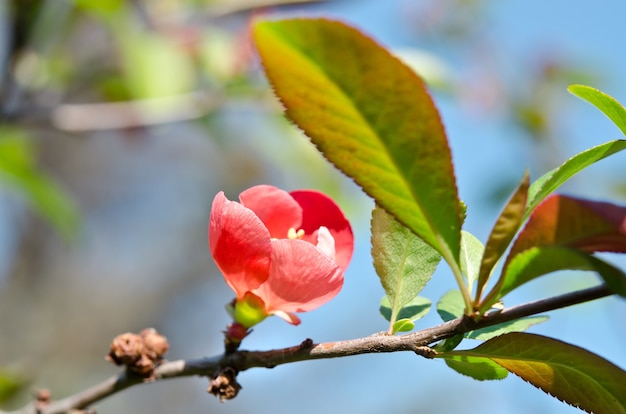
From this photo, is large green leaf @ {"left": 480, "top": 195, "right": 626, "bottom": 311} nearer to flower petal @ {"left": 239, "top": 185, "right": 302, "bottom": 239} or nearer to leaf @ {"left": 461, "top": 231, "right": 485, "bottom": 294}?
leaf @ {"left": 461, "top": 231, "right": 485, "bottom": 294}

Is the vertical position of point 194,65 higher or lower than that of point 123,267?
lower

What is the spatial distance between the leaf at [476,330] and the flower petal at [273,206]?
5.2 inches

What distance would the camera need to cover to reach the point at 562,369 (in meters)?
0.47

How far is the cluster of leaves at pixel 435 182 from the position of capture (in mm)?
376

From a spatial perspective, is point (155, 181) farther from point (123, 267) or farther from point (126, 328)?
point (126, 328)

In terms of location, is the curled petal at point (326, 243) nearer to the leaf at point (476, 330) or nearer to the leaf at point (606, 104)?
the leaf at point (476, 330)

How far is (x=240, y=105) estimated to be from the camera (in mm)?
1823

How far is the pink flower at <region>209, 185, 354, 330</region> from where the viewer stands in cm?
49

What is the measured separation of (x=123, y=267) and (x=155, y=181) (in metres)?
0.52

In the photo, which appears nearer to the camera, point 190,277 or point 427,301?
point 427,301

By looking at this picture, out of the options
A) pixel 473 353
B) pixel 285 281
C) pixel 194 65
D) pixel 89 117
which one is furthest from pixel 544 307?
pixel 194 65

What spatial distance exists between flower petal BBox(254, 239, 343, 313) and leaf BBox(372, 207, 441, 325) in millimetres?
44

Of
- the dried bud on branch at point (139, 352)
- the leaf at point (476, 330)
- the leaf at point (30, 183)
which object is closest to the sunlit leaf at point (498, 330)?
the leaf at point (476, 330)

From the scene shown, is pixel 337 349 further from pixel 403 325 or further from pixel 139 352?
pixel 139 352
